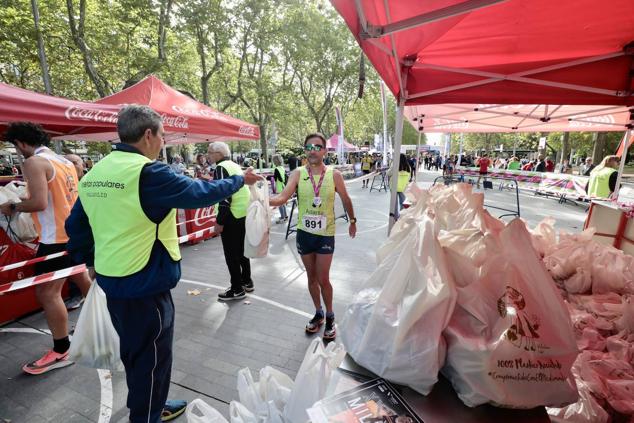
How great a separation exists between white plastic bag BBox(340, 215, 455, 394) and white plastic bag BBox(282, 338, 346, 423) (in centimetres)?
31

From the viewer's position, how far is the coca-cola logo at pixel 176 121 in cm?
539

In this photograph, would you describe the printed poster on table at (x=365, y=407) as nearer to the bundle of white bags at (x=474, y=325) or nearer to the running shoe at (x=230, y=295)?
the bundle of white bags at (x=474, y=325)

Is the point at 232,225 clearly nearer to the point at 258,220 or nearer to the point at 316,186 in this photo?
the point at 258,220

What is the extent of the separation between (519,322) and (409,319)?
1.16 ft

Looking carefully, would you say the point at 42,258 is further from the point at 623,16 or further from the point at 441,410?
the point at 623,16

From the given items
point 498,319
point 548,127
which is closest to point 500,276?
point 498,319

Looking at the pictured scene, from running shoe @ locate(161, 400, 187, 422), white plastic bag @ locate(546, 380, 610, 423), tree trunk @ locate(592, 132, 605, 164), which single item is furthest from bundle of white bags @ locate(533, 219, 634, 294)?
tree trunk @ locate(592, 132, 605, 164)

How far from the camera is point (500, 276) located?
108 cm

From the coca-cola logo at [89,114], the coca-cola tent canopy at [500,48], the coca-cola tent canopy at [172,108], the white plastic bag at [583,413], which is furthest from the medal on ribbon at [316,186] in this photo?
the coca-cola tent canopy at [172,108]

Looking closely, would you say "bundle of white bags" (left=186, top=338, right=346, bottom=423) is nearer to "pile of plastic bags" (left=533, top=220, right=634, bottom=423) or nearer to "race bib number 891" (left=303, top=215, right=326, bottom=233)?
"pile of plastic bags" (left=533, top=220, right=634, bottom=423)

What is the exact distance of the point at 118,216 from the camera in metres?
1.66

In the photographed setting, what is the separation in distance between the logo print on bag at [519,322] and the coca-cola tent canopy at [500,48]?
127cm

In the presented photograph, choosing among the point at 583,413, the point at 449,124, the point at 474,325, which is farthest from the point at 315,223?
the point at 449,124

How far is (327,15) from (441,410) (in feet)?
73.7
